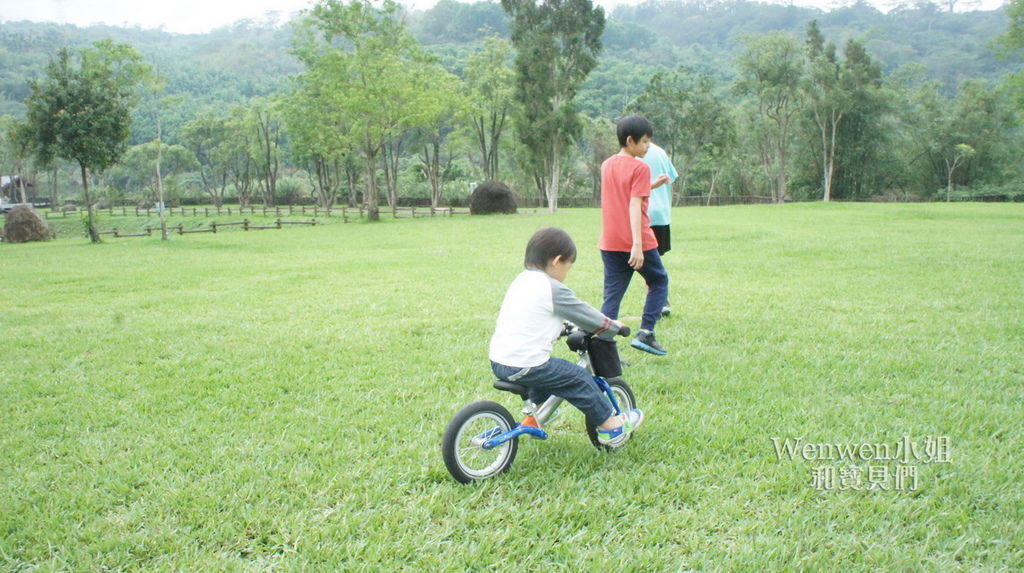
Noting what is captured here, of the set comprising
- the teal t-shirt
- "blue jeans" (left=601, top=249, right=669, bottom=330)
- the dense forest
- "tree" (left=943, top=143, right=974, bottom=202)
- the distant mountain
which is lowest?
"blue jeans" (left=601, top=249, right=669, bottom=330)

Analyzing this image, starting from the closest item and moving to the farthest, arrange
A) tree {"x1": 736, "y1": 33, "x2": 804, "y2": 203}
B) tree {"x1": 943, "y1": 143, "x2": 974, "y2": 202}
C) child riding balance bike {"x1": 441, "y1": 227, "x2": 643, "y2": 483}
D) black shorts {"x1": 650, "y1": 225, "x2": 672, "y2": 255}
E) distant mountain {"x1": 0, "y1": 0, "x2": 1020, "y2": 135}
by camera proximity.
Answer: child riding balance bike {"x1": 441, "y1": 227, "x2": 643, "y2": 483} < black shorts {"x1": 650, "y1": 225, "x2": 672, "y2": 255} < tree {"x1": 943, "y1": 143, "x2": 974, "y2": 202} < tree {"x1": 736, "y1": 33, "x2": 804, "y2": 203} < distant mountain {"x1": 0, "y1": 0, "x2": 1020, "y2": 135}

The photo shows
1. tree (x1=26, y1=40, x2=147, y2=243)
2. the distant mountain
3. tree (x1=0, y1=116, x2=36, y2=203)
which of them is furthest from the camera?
the distant mountain

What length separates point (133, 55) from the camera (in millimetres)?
18578

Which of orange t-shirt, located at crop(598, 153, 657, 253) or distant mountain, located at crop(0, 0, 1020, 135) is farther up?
distant mountain, located at crop(0, 0, 1020, 135)

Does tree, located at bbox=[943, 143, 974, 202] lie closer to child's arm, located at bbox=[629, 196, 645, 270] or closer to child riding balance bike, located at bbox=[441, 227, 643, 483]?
child's arm, located at bbox=[629, 196, 645, 270]

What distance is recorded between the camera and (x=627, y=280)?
16.0 feet

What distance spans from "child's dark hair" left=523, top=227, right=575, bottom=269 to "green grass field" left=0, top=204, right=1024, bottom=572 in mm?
976

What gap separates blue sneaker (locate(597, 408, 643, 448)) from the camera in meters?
2.98

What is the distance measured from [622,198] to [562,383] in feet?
7.14

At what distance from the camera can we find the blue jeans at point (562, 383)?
111 inches

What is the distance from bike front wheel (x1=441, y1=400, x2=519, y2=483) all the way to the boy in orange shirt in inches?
82.3

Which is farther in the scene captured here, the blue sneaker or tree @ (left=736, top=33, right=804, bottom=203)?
tree @ (left=736, top=33, right=804, bottom=203)

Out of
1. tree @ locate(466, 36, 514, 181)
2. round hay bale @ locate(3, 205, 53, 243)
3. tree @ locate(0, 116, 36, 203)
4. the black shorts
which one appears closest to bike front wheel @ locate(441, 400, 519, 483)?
the black shorts

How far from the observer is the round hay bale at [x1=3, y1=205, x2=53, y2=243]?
80.0 ft
